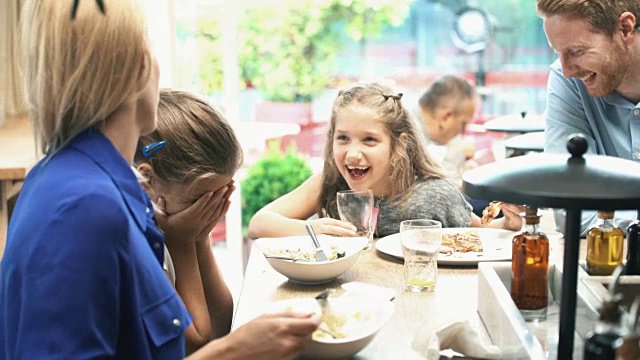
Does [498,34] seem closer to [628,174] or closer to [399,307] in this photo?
[399,307]

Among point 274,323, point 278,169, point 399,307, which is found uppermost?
point 274,323

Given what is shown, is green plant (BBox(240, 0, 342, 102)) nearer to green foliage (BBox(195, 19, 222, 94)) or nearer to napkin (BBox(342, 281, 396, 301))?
green foliage (BBox(195, 19, 222, 94))

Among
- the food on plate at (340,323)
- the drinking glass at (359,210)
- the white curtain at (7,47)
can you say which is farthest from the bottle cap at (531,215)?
the white curtain at (7,47)

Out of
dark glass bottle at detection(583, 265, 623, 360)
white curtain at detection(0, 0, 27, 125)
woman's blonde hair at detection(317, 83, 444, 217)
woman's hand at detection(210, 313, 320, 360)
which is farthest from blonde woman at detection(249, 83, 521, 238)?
white curtain at detection(0, 0, 27, 125)

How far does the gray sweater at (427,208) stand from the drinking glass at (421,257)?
0.60m

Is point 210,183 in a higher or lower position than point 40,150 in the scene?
lower

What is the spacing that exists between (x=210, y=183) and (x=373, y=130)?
78cm

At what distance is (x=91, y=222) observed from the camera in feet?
3.31

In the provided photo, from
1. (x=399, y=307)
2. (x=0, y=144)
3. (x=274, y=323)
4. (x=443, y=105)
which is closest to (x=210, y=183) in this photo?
(x=399, y=307)

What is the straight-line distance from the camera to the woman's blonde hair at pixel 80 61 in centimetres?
108

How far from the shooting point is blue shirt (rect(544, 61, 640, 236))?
2.32 metres

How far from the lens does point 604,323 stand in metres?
0.91

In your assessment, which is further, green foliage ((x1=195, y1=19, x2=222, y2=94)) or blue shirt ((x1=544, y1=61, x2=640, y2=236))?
green foliage ((x1=195, y1=19, x2=222, y2=94))

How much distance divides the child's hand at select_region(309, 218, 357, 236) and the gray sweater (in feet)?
0.94
